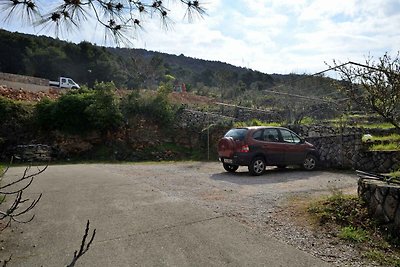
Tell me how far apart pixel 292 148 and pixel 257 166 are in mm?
1620

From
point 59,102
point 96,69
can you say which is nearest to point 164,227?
point 59,102

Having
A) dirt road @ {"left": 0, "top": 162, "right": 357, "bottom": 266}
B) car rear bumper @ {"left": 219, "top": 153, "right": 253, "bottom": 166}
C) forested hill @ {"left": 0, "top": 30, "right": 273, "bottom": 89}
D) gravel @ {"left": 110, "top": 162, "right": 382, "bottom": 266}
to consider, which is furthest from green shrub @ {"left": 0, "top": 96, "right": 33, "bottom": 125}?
forested hill @ {"left": 0, "top": 30, "right": 273, "bottom": 89}

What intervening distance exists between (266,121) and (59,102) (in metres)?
10.8

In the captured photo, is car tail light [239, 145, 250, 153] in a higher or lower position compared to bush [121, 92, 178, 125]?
lower

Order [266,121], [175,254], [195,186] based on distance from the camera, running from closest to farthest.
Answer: [175,254], [195,186], [266,121]

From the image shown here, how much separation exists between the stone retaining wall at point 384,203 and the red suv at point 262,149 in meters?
4.78

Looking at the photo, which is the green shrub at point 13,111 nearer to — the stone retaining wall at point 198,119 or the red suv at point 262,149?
the stone retaining wall at point 198,119

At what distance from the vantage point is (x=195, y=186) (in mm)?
7852

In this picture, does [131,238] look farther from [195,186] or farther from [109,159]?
[109,159]

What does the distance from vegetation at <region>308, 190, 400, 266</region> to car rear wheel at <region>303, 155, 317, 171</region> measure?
537cm

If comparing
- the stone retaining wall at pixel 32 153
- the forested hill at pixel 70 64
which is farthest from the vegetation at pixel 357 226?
the forested hill at pixel 70 64

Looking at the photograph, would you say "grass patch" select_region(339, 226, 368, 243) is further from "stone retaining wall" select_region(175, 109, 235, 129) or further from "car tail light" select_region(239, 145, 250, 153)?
"stone retaining wall" select_region(175, 109, 235, 129)

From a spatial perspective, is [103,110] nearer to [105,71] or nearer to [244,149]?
[244,149]

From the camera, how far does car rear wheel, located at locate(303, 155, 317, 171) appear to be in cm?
1095
